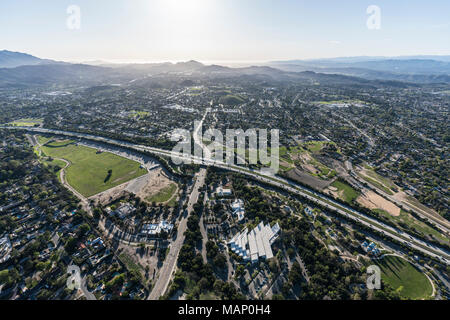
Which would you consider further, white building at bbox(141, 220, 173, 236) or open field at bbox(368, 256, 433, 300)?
white building at bbox(141, 220, 173, 236)

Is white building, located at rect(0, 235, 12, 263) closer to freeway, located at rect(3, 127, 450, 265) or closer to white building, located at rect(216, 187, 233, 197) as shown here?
freeway, located at rect(3, 127, 450, 265)

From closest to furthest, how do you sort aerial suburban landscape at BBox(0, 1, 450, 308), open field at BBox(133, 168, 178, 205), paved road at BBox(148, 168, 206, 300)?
1. paved road at BBox(148, 168, 206, 300)
2. aerial suburban landscape at BBox(0, 1, 450, 308)
3. open field at BBox(133, 168, 178, 205)

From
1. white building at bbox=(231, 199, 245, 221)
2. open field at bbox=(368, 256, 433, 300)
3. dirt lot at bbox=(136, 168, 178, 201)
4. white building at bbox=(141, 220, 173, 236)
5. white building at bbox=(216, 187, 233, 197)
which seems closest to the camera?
open field at bbox=(368, 256, 433, 300)

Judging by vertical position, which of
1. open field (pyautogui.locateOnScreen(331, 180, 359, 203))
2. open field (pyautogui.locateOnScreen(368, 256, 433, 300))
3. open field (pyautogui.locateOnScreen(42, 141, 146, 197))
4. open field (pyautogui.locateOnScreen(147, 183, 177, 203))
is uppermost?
open field (pyautogui.locateOnScreen(42, 141, 146, 197))

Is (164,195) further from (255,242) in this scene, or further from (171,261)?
(255,242)

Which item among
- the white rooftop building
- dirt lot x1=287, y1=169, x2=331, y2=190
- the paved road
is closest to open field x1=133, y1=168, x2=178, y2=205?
the paved road

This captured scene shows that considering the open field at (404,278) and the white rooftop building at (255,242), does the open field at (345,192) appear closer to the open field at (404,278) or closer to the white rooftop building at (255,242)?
the open field at (404,278)
